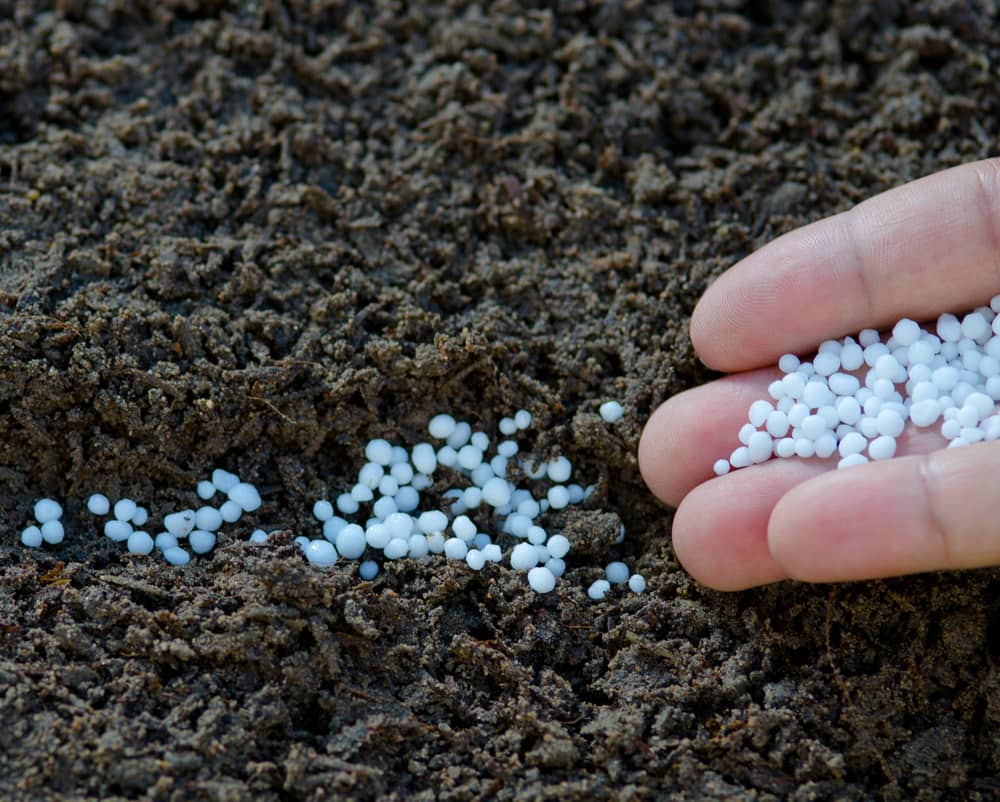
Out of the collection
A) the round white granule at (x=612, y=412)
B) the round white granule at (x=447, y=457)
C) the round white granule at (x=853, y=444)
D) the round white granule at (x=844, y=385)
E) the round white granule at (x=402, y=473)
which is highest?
the round white granule at (x=844, y=385)

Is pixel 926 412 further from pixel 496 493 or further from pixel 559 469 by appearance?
pixel 496 493

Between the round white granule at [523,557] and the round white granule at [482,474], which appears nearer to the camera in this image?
the round white granule at [523,557]

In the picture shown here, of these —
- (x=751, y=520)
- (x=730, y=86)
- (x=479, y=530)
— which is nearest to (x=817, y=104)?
(x=730, y=86)

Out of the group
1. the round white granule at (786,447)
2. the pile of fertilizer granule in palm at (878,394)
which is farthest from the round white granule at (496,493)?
the round white granule at (786,447)

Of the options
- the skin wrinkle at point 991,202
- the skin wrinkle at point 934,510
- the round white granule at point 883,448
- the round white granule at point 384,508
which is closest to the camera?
the skin wrinkle at point 934,510

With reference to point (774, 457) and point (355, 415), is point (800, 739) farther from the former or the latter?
point (355, 415)

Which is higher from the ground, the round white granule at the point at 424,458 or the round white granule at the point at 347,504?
the round white granule at the point at 424,458

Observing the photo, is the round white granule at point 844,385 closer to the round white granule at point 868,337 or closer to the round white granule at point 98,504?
the round white granule at point 868,337
